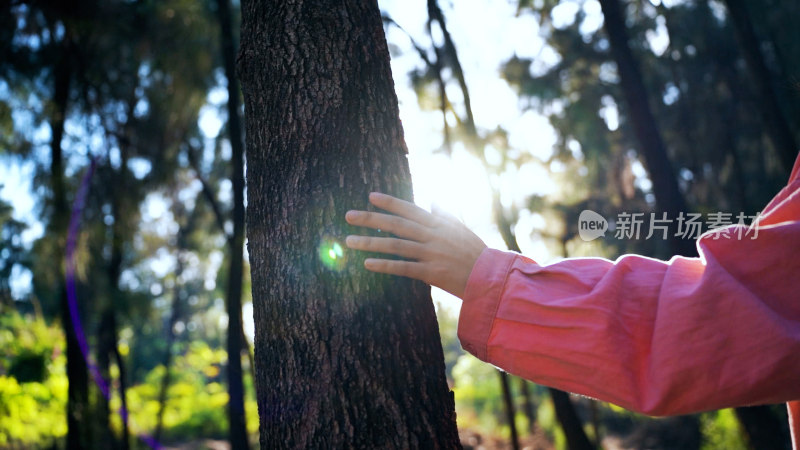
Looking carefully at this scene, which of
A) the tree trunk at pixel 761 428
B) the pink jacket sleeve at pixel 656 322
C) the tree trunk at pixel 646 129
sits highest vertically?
the tree trunk at pixel 646 129

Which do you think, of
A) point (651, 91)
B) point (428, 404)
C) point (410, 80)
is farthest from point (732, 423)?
point (428, 404)

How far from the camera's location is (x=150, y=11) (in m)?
7.77

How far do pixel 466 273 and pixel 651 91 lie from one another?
13.3 metres

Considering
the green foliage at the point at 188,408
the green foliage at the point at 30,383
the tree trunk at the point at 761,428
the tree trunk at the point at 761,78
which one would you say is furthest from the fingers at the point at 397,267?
the green foliage at the point at 188,408

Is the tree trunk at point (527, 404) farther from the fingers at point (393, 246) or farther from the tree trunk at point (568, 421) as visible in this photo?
the fingers at point (393, 246)

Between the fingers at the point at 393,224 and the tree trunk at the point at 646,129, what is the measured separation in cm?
447

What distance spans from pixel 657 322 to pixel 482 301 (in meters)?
0.34

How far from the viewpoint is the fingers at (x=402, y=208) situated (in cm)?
130

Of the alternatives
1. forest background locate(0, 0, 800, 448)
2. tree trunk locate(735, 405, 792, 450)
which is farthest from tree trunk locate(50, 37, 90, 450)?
tree trunk locate(735, 405, 792, 450)

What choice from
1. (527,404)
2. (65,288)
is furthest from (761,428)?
(65,288)

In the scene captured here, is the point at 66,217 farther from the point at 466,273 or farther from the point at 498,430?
the point at 498,430

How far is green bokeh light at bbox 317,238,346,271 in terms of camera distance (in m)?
1.44

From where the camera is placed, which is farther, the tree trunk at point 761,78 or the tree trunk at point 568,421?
the tree trunk at point 761,78

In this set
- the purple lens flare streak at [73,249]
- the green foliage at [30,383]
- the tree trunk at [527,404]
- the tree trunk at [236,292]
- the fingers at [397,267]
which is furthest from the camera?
the tree trunk at [527,404]
